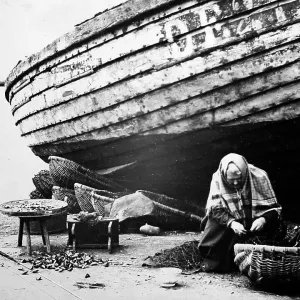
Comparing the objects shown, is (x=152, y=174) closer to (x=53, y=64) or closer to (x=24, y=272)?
(x=53, y=64)

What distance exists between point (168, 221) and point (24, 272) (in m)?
2.37

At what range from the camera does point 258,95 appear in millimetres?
4371

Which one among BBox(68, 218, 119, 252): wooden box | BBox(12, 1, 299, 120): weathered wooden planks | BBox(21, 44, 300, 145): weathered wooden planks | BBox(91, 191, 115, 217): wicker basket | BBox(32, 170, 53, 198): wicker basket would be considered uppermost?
BBox(12, 1, 299, 120): weathered wooden planks

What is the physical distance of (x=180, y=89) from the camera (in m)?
4.62

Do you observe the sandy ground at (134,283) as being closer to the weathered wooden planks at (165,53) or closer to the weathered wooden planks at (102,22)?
the weathered wooden planks at (165,53)

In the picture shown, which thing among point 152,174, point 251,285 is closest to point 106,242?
point 152,174

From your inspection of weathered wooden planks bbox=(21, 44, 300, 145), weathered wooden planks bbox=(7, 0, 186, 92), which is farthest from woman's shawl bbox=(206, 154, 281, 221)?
weathered wooden planks bbox=(7, 0, 186, 92)

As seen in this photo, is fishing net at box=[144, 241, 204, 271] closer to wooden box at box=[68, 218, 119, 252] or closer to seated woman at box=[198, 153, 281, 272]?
seated woman at box=[198, 153, 281, 272]

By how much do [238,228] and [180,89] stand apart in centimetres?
198

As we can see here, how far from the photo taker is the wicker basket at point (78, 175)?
234 inches

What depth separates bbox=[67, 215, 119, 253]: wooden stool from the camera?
4.34 meters

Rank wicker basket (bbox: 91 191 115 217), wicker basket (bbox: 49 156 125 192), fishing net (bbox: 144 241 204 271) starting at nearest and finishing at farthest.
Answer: fishing net (bbox: 144 241 204 271) < wicker basket (bbox: 91 191 115 217) < wicker basket (bbox: 49 156 125 192)

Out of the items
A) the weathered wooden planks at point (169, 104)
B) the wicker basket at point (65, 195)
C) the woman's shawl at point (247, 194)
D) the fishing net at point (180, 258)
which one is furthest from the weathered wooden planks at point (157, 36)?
the fishing net at point (180, 258)

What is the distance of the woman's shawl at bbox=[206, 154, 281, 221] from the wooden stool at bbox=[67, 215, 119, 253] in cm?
142
